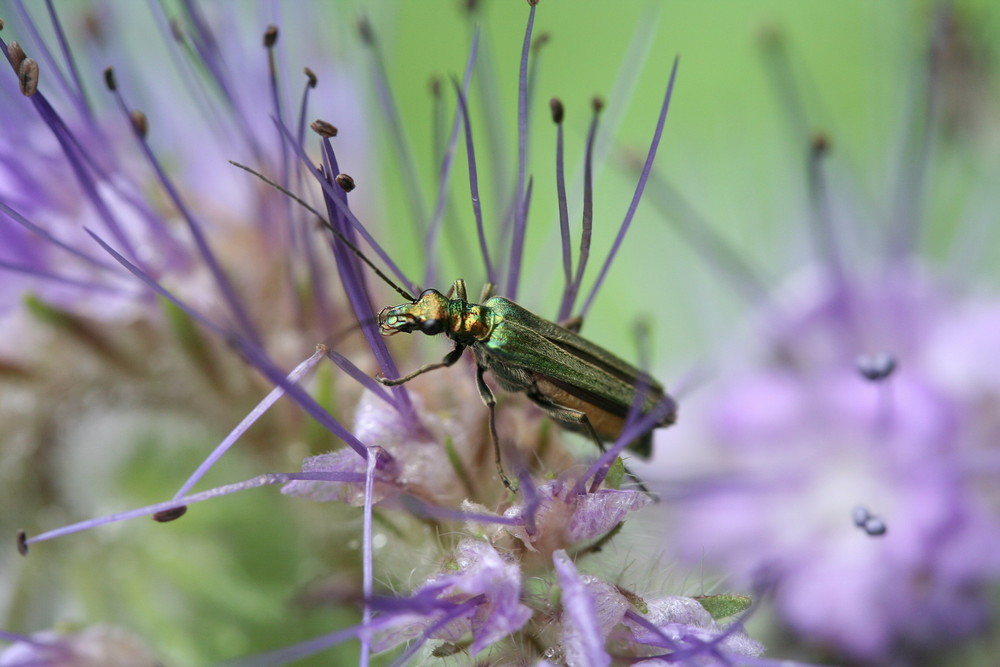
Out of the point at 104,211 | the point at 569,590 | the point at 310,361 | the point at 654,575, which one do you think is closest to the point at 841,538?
the point at 654,575

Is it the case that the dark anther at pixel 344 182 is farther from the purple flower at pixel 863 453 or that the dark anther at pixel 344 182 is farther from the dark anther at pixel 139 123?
the purple flower at pixel 863 453

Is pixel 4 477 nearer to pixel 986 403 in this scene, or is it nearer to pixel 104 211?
pixel 104 211

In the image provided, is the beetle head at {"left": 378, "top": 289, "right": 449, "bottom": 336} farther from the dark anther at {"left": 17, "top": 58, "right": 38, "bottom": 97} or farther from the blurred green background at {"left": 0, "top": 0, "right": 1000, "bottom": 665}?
the dark anther at {"left": 17, "top": 58, "right": 38, "bottom": 97}

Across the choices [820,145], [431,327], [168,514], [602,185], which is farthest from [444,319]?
[602,185]

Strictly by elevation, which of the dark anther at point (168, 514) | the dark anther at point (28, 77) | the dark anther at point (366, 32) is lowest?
the dark anther at point (168, 514)

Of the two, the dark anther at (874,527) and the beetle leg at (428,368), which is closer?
the beetle leg at (428,368)

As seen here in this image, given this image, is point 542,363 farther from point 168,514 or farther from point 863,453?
point 863,453

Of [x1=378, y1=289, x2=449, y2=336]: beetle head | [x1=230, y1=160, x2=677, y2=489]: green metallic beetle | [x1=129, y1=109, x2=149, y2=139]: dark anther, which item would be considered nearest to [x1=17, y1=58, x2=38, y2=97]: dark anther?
[x1=129, y1=109, x2=149, y2=139]: dark anther

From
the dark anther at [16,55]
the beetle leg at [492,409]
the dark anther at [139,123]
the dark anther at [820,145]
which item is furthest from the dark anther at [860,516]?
the dark anther at [16,55]
